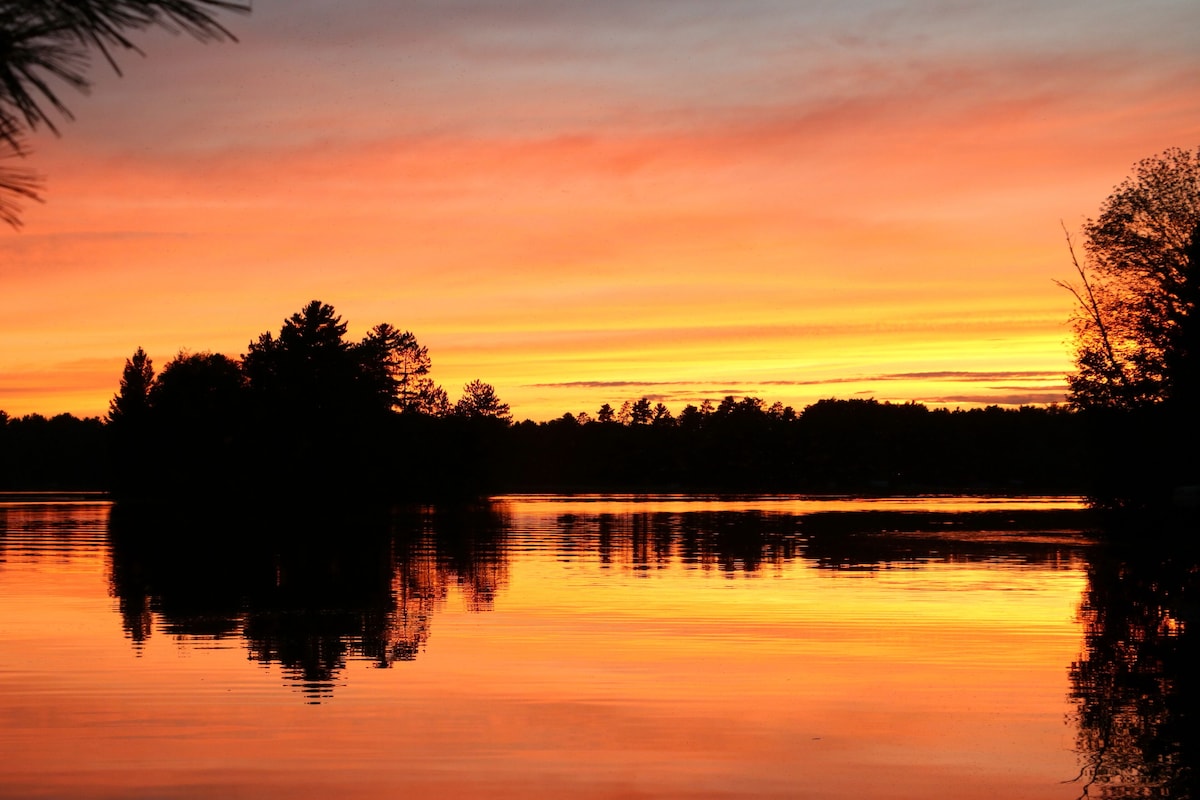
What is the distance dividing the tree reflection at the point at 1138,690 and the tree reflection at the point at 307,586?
8706mm

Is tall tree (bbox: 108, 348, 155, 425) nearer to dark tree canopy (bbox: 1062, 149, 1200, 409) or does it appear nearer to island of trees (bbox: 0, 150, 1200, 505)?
island of trees (bbox: 0, 150, 1200, 505)

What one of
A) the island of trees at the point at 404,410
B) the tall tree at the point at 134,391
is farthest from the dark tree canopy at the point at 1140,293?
the tall tree at the point at 134,391

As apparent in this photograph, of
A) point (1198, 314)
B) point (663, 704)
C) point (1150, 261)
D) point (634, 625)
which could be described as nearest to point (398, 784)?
point (663, 704)

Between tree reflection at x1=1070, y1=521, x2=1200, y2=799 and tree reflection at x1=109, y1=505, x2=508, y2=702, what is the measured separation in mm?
8706

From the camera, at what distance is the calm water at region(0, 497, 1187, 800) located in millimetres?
12398

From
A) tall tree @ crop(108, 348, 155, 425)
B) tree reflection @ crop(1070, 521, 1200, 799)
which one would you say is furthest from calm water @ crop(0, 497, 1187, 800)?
tall tree @ crop(108, 348, 155, 425)

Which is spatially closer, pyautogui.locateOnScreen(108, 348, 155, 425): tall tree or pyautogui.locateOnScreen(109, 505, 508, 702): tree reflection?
pyautogui.locateOnScreen(109, 505, 508, 702): tree reflection

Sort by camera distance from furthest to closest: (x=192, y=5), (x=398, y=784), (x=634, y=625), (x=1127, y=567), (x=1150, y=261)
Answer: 1. (x=1150, y=261)
2. (x=1127, y=567)
3. (x=634, y=625)
4. (x=398, y=784)
5. (x=192, y=5)

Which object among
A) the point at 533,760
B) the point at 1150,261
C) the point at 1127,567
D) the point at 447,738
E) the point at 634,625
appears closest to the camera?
the point at 533,760

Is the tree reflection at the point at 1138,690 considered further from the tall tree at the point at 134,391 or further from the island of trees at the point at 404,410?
the tall tree at the point at 134,391

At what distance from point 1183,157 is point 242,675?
2028 inches

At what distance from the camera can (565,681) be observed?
1758cm

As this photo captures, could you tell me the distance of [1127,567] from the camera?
40344 millimetres

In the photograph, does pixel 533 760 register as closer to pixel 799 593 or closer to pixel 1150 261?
pixel 799 593
